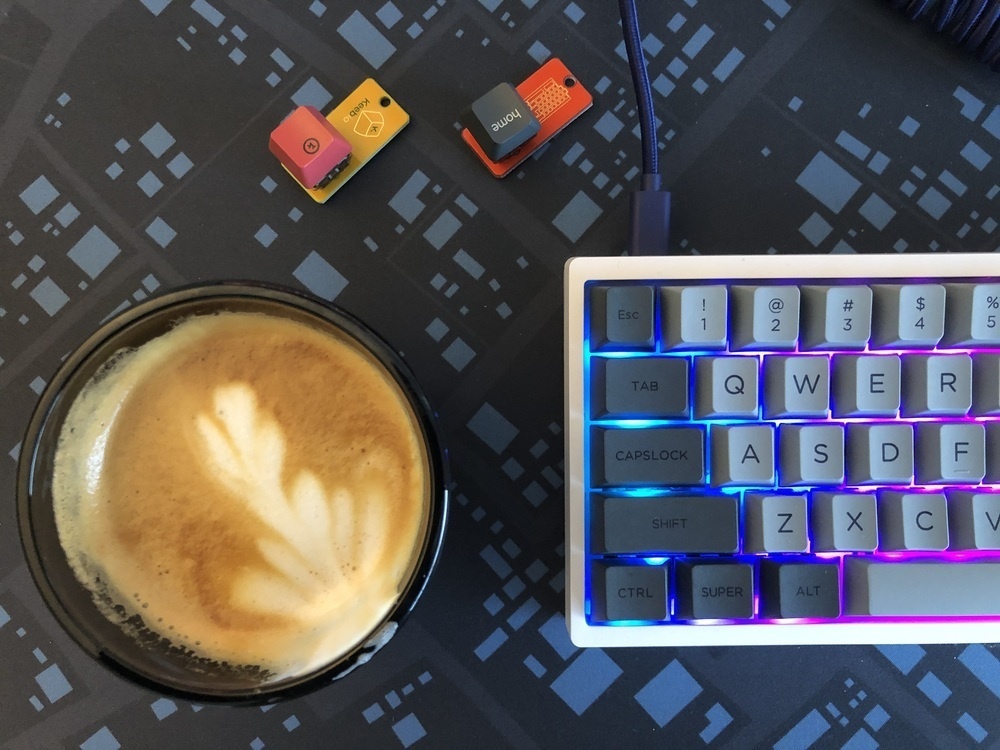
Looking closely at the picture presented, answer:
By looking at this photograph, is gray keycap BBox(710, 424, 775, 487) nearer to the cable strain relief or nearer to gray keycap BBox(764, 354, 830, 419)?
gray keycap BBox(764, 354, 830, 419)

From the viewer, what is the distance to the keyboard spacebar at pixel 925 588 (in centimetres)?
36

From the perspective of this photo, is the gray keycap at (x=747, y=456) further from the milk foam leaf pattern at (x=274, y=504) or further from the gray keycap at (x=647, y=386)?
the milk foam leaf pattern at (x=274, y=504)

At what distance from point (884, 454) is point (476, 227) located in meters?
0.26

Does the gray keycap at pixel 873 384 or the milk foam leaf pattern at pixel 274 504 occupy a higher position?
the milk foam leaf pattern at pixel 274 504

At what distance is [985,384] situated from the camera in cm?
36

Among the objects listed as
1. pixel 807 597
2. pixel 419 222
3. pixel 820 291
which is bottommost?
pixel 807 597

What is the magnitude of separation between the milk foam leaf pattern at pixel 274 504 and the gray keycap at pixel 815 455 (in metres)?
0.23

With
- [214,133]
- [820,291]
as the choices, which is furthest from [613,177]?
[214,133]

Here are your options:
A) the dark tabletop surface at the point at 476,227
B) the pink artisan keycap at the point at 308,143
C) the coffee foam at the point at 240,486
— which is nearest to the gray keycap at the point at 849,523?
the dark tabletop surface at the point at 476,227

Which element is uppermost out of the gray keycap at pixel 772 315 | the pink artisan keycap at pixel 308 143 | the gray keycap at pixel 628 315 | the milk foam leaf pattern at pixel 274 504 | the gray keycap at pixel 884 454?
the pink artisan keycap at pixel 308 143

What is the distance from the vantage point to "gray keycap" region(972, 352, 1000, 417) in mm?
360

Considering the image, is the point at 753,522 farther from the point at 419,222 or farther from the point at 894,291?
the point at 419,222

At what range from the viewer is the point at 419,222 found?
45 cm

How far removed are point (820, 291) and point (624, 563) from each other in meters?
0.17
